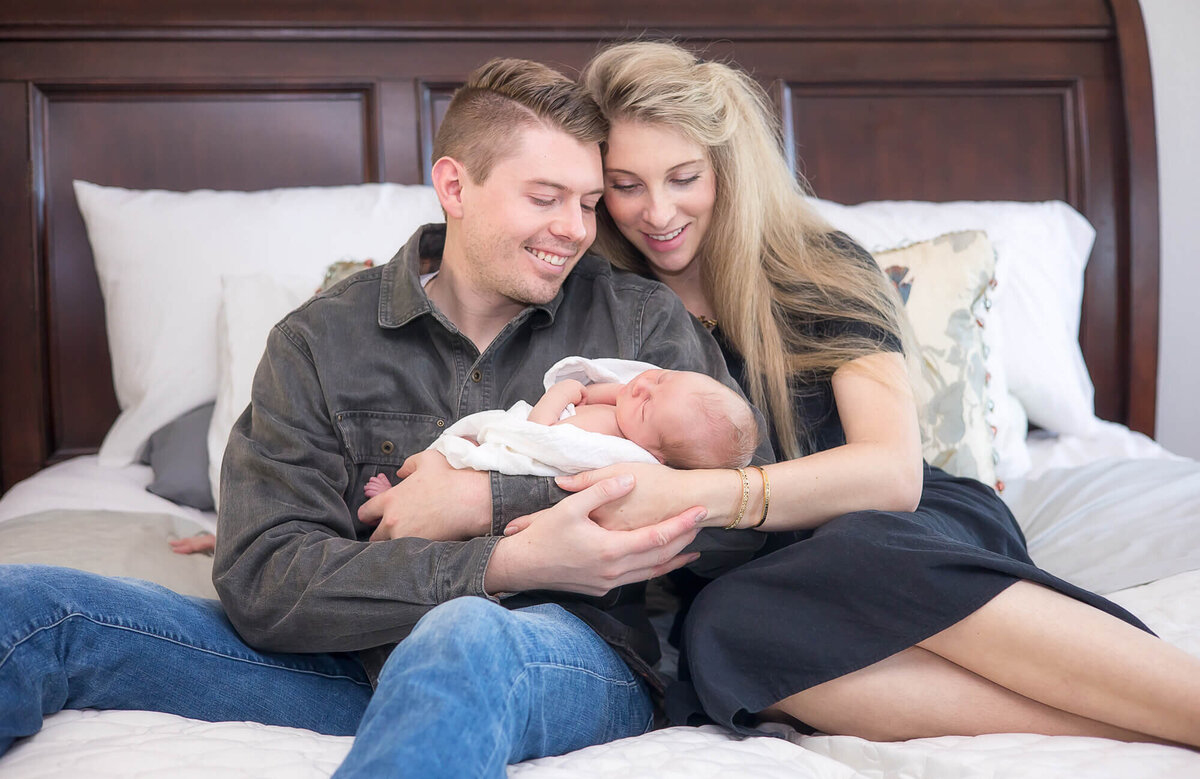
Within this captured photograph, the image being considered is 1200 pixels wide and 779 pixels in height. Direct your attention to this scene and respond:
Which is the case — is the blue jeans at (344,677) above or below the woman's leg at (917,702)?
above

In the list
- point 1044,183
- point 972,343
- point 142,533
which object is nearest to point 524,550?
point 142,533

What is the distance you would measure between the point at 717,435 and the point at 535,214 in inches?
16.7

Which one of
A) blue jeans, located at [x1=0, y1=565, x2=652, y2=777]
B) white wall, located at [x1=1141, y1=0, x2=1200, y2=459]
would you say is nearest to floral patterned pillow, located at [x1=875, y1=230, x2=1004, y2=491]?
blue jeans, located at [x1=0, y1=565, x2=652, y2=777]

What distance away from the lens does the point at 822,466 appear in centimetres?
128

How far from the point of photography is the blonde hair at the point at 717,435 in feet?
4.12

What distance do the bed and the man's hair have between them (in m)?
0.57

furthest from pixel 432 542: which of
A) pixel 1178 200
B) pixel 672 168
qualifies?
pixel 1178 200

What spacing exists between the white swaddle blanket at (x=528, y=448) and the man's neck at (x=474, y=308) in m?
0.24

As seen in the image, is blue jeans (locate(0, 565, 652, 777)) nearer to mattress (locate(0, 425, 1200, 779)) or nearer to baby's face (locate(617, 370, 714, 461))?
mattress (locate(0, 425, 1200, 779))

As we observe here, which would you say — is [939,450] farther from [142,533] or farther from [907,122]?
[142,533]

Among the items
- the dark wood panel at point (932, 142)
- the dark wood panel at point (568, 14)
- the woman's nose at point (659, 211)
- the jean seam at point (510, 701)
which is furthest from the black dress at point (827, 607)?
the dark wood panel at point (568, 14)

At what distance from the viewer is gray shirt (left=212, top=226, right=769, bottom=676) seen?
3.79ft

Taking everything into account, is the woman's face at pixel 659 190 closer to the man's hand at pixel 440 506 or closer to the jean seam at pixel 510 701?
the man's hand at pixel 440 506

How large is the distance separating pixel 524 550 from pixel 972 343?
105 cm
